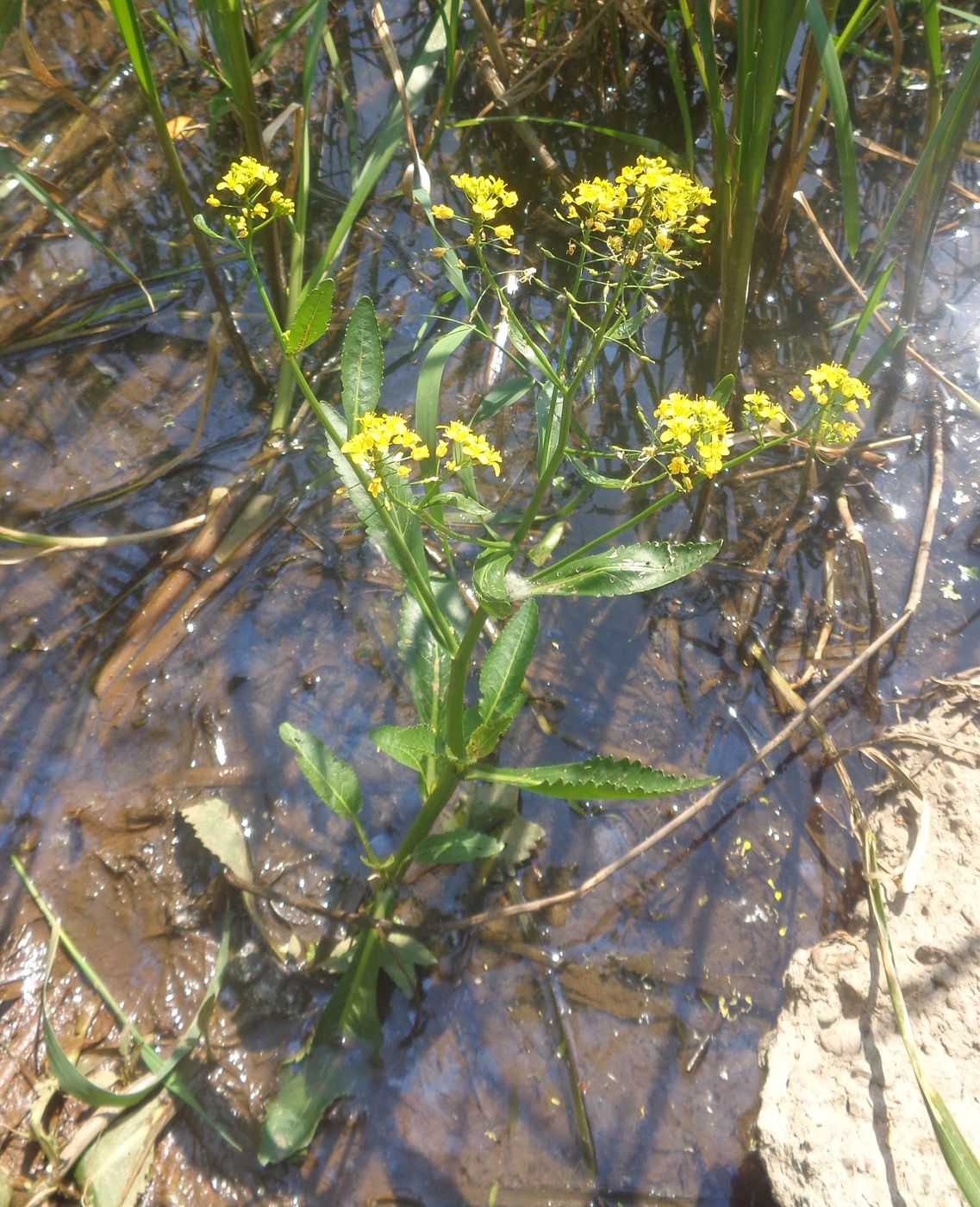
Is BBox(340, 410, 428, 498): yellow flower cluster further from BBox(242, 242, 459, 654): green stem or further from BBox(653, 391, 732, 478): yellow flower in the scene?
BBox(653, 391, 732, 478): yellow flower

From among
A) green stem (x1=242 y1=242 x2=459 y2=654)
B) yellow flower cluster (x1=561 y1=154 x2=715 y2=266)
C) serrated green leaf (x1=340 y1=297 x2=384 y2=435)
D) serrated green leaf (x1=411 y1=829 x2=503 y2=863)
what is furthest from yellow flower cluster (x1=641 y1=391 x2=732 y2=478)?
serrated green leaf (x1=411 y1=829 x2=503 y2=863)

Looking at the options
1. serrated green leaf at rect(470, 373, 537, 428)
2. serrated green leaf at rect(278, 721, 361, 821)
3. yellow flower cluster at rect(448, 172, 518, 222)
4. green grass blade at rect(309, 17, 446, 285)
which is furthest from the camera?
green grass blade at rect(309, 17, 446, 285)

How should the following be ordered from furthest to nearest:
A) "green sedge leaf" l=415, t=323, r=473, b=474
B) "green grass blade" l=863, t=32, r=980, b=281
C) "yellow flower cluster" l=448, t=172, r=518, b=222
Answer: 1. "green grass blade" l=863, t=32, r=980, b=281
2. "green sedge leaf" l=415, t=323, r=473, b=474
3. "yellow flower cluster" l=448, t=172, r=518, b=222

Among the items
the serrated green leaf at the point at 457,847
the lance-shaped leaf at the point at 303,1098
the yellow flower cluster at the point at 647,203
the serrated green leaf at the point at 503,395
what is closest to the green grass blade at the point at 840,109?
the serrated green leaf at the point at 503,395

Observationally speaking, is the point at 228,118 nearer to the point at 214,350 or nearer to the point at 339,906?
the point at 214,350

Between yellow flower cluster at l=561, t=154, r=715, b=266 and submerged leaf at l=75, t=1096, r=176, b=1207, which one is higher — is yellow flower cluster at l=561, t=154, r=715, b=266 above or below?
above

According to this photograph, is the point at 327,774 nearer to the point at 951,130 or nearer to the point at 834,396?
the point at 834,396

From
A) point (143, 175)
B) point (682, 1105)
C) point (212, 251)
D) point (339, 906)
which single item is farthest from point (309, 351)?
point (682, 1105)
